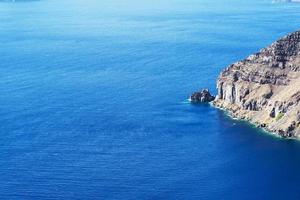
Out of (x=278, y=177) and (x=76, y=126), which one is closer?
(x=278, y=177)

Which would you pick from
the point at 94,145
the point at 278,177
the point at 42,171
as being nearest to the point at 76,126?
the point at 94,145

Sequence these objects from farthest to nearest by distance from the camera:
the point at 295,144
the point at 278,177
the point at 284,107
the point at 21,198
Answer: the point at 284,107
the point at 295,144
the point at 278,177
the point at 21,198

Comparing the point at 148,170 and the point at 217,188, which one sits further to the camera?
the point at 148,170

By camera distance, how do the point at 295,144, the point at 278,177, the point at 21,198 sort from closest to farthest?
the point at 21,198 < the point at 278,177 < the point at 295,144

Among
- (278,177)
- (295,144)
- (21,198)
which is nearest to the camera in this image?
(21,198)

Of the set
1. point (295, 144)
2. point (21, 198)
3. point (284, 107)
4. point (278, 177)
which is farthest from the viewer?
point (284, 107)

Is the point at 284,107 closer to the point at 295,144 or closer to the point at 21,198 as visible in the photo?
the point at 295,144

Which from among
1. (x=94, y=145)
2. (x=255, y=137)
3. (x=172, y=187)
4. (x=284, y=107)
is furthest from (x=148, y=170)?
(x=284, y=107)

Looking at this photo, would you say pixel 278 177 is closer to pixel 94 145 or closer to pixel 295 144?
pixel 295 144
